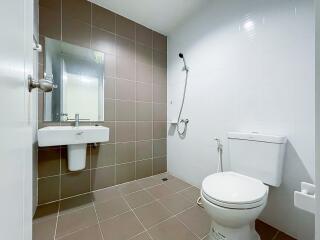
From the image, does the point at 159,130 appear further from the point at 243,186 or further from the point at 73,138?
the point at 243,186

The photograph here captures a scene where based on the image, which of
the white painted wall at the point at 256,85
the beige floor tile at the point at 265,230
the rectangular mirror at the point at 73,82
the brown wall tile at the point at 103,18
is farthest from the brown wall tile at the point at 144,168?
the brown wall tile at the point at 103,18

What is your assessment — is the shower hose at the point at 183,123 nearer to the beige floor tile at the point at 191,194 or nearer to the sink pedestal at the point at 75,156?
the beige floor tile at the point at 191,194

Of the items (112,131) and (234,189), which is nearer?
(234,189)

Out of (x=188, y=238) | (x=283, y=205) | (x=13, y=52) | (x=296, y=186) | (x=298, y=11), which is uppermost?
(x=298, y=11)

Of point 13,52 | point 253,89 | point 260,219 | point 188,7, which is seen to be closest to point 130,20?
point 188,7

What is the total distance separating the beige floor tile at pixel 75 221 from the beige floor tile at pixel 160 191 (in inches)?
25.1

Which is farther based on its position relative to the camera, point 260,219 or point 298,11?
point 260,219

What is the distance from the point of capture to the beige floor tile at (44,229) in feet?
3.72

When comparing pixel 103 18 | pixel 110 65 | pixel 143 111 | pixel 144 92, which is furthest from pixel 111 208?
pixel 103 18

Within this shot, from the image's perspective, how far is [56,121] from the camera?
1.60 metres

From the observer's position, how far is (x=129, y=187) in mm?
1912

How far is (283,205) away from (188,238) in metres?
0.78

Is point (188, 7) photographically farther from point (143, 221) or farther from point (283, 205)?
point (143, 221)

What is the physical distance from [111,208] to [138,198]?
294 mm
